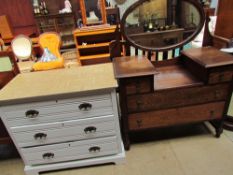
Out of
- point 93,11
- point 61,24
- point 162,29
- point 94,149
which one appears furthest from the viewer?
point 61,24

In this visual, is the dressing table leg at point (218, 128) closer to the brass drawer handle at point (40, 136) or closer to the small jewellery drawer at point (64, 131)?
the small jewellery drawer at point (64, 131)

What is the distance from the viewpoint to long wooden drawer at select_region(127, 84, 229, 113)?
1.33m

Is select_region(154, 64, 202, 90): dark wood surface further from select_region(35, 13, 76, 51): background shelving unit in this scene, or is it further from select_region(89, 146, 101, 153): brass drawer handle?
select_region(35, 13, 76, 51): background shelving unit

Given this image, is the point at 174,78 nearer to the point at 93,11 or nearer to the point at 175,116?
the point at 175,116

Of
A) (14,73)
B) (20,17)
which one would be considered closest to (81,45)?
(14,73)

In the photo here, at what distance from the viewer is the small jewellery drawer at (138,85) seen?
126cm

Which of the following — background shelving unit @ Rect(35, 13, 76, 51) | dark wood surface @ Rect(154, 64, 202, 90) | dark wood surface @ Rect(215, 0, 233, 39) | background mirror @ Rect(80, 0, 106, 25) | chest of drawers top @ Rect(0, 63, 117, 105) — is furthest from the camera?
background shelving unit @ Rect(35, 13, 76, 51)

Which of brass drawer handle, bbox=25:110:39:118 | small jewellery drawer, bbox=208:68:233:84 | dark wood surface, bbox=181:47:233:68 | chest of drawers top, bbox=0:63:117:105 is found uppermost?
dark wood surface, bbox=181:47:233:68

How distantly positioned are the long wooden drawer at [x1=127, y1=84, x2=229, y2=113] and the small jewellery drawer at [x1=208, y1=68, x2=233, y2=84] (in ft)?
0.16

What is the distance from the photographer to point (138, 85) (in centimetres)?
127

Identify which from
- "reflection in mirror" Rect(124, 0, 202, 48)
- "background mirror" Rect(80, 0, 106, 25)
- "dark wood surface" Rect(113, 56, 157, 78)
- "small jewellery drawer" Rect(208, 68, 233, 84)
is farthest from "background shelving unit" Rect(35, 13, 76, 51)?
"small jewellery drawer" Rect(208, 68, 233, 84)

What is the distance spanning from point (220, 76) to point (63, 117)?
3.93ft

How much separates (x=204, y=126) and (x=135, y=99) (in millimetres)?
913

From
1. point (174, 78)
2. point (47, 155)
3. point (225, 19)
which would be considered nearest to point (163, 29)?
point (174, 78)
